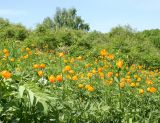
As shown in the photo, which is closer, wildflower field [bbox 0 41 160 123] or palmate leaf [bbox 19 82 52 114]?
palmate leaf [bbox 19 82 52 114]

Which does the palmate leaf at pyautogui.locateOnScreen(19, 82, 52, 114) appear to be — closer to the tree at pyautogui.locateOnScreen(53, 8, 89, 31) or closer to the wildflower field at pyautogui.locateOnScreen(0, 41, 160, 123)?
the wildflower field at pyautogui.locateOnScreen(0, 41, 160, 123)

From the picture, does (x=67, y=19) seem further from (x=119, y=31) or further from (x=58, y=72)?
(x=58, y=72)

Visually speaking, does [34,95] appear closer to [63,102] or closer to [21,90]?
[21,90]

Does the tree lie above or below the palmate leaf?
above

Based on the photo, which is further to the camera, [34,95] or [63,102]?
[63,102]

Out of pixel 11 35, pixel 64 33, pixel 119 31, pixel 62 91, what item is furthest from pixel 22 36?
pixel 62 91

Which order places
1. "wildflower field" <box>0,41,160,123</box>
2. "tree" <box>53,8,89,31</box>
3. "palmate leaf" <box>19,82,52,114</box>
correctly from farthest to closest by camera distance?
"tree" <box>53,8,89,31</box> < "wildflower field" <box>0,41,160,123</box> < "palmate leaf" <box>19,82,52,114</box>

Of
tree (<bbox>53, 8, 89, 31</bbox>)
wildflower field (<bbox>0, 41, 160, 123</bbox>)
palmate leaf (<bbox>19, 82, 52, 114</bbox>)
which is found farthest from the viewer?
tree (<bbox>53, 8, 89, 31</bbox>)

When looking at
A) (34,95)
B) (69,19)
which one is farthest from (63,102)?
(69,19)

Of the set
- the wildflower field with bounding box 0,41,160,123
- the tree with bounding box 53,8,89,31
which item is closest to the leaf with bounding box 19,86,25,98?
the wildflower field with bounding box 0,41,160,123

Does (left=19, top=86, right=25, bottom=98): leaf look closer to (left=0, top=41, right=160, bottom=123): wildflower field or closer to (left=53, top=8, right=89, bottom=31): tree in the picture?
(left=0, top=41, right=160, bottom=123): wildflower field

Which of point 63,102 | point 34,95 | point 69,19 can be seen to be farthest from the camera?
point 69,19

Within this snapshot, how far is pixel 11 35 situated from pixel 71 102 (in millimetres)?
17139

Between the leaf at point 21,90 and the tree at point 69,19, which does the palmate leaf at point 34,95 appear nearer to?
the leaf at point 21,90
